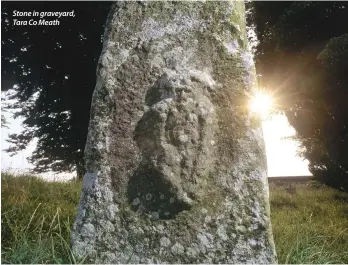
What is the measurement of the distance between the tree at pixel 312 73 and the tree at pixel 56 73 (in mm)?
3487

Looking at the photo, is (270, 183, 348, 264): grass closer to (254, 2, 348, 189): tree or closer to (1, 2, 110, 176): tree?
(254, 2, 348, 189): tree

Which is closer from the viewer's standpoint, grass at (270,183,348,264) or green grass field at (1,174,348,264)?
green grass field at (1,174,348,264)

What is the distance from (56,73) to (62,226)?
5.74 m

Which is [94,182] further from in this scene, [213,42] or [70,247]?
[213,42]

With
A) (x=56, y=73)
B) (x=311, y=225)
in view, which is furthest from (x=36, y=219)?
(x=56, y=73)

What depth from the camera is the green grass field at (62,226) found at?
2158 mm

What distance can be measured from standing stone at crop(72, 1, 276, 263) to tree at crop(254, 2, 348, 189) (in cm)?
381

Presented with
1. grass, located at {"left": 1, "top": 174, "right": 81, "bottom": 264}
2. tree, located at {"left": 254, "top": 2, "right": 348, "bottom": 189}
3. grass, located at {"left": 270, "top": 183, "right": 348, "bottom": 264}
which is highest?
tree, located at {"left": 254, "top": 2, "right": 348, "bottom": 189}

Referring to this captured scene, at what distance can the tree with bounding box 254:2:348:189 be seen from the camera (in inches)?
→ 236

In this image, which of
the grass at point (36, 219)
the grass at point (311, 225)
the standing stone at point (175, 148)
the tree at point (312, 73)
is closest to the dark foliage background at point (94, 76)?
the tree at point (312, 73)

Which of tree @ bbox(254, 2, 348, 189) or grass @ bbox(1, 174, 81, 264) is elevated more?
tree @ bbox(254, 2, 348, 189)

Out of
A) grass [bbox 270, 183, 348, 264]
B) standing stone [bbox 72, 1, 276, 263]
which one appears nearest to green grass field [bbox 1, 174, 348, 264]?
grass [bbox 270, 183, 348, 264]

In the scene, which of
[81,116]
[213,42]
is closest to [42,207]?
[213,42]

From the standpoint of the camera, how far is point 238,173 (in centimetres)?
203
